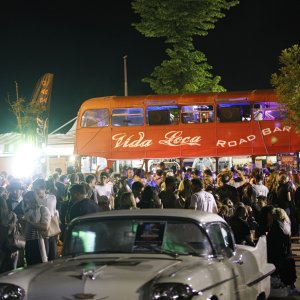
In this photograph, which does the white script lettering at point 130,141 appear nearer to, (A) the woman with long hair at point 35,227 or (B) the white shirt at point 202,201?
(B) the white shirt at point 202,201

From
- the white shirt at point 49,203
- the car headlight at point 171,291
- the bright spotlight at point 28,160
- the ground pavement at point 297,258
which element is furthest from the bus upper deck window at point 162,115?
the car headlight at point 171,291

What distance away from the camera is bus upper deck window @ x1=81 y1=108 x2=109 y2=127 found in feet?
79.7

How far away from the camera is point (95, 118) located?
960 inches

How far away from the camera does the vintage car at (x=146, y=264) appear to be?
4.95 metres

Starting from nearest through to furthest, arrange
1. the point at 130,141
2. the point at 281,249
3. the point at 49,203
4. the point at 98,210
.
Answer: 1. the point at 98,210
2. the point at 281,249
3. the point at 49,203
4. the point at 130,141

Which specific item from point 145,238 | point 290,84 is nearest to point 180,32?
point 290,84

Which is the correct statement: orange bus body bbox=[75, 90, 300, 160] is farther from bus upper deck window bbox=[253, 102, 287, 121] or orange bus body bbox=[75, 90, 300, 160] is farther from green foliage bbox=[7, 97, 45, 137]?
green foliage bbox=[7, 97, 45, 137]

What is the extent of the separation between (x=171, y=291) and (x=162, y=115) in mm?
19121

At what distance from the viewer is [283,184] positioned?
1362 centimetres

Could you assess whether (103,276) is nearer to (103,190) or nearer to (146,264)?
(146,264)

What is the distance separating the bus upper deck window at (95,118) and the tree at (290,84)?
7.09 meters

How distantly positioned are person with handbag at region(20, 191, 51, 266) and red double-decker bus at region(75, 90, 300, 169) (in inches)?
596

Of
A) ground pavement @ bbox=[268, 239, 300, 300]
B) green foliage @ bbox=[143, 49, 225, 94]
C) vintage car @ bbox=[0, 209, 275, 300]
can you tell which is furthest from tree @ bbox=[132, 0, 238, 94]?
vintage car @ bbox=[0, 209, 275, 300]

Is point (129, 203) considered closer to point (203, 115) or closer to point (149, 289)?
point (149, 289)
